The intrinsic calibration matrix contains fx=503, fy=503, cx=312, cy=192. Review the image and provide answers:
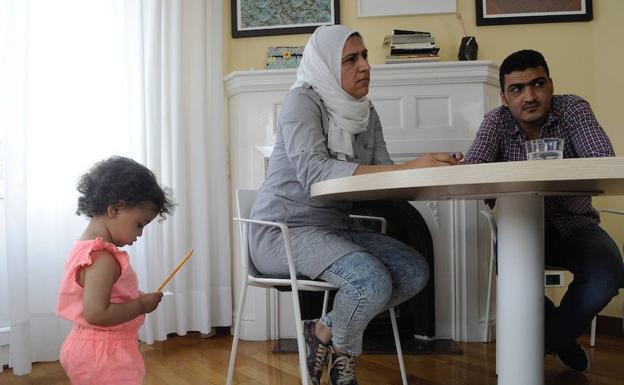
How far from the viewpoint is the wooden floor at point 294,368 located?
6.06 feet

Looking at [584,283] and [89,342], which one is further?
[584,283]

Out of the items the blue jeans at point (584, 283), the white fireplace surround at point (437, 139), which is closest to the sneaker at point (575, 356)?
the blue jeans at point (584, 283)

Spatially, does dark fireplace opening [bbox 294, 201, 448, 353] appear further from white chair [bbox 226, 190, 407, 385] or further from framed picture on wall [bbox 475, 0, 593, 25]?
framed picture on wall [bbox 475, 0, 593, 25]

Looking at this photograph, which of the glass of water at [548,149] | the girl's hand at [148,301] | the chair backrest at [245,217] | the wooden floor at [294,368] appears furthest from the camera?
the wooden floor at [294,368]

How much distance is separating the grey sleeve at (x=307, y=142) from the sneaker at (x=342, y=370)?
49 cm

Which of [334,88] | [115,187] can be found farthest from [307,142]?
Result: [115,187]

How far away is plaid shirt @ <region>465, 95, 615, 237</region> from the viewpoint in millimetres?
1645

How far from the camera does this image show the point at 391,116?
2473mm

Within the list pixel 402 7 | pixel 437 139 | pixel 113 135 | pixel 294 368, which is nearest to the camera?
pixel 294 368

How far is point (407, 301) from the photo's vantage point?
96.4 inches

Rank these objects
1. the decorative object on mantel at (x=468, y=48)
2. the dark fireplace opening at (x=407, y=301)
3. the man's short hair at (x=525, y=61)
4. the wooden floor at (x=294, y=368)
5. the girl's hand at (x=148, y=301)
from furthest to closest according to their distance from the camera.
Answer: the decorative object on mantel at (x=468, y=48) < the dark fireplace opening at (x=407, y=301) < the wooden floor at (x=294, y=368) < the man's short hair at (x=525, y=61) < the girl's hand at (x=148, y=301)

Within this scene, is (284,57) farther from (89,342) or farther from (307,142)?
(89,342)

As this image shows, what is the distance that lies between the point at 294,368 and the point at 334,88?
1144 millimetres

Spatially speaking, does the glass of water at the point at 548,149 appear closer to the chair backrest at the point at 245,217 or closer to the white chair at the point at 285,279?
the white chair at the point at 285,279
